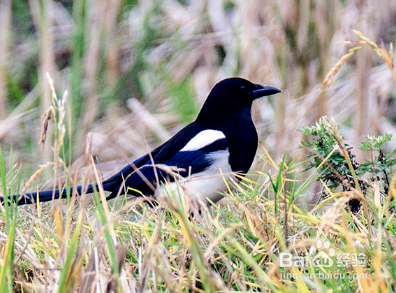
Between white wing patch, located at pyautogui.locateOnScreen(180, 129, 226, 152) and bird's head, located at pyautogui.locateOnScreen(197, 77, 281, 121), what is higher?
bird's head, located at pyautogui.locateOnScreen(197, 77, 281, 121)

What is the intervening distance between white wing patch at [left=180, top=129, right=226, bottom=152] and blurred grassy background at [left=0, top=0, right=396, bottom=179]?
1.58 ft

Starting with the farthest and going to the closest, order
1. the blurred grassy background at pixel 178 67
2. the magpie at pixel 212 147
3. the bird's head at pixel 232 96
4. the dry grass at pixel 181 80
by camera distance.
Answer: the blurred grassy background at pixel 178 67, the bird's head at pixel 232 96, the magpie at pixel 212 147, the dry grass at pixel 181 80

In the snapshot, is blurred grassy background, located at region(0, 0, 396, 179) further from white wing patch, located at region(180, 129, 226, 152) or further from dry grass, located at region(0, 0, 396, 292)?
white wing patch, located at region(180, 129, 226, 152)

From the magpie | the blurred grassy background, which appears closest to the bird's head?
the magpie

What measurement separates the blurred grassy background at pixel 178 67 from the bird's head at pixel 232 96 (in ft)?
0.87

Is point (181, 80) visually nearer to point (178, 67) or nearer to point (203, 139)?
point (178, 67)

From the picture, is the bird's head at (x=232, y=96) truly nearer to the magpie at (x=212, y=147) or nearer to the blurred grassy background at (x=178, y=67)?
the magpie at (x=212, y=147)

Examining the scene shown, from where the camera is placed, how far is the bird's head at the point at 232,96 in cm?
254

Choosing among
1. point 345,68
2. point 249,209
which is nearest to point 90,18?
point 345,68

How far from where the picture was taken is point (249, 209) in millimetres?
1449

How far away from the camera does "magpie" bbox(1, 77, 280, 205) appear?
2.40 meters

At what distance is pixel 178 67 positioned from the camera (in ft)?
13.5

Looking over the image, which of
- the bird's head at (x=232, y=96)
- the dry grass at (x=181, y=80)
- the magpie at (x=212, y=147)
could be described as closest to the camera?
the dry grass at (x=181, y=80)

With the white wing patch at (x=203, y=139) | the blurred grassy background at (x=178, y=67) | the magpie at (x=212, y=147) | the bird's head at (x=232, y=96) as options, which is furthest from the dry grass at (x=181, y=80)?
the bird's head at (x=232, y=96)
